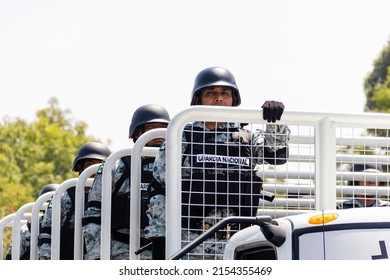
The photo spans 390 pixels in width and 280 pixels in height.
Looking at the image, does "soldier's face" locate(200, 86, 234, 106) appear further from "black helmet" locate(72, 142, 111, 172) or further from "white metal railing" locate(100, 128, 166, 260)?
"black helmet" locate(72, 142, 111, 172)

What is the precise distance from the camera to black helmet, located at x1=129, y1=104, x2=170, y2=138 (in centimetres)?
879

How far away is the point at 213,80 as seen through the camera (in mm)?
7609

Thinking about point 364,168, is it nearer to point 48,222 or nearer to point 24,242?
point 48,222

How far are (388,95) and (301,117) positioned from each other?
34.3 m

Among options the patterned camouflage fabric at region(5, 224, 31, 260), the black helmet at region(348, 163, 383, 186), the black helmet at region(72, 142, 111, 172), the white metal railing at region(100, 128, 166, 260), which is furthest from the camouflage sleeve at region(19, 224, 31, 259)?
the black helmet at region(348, 163, 383, 186)

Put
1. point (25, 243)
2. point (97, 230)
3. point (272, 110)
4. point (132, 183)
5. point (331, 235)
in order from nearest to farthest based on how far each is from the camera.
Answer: point (331, 235)
point (272, 110)
point (132, 183)
point (97, 230)
point (25, 243)

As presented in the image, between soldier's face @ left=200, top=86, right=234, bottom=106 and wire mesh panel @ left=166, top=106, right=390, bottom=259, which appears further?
soldier's face @ left=200, top=86, right=234, bottom=106

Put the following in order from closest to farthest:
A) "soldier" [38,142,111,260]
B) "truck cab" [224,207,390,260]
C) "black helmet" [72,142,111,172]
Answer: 1. "truck cab" [224,207,390,260]
2. "soldier" [38,142,111,260]
3. "black helmet" [72,142,111,172]

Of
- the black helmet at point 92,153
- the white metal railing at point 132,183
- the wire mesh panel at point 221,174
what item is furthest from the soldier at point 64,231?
the wire mesh panel at point 221,174

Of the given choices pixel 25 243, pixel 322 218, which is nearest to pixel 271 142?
pixel 322 218

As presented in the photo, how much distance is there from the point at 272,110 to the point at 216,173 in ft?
1.51

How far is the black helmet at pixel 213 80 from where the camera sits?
7.61 meters
